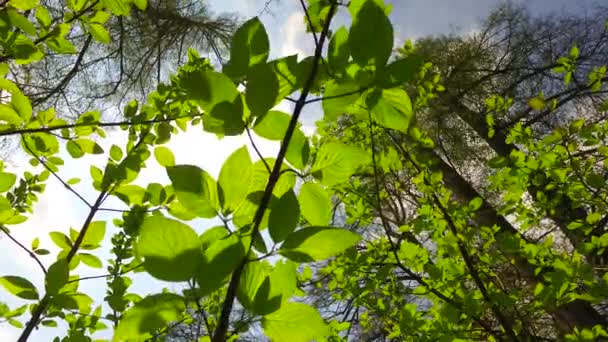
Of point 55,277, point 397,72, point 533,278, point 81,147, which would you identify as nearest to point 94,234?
point 81,147

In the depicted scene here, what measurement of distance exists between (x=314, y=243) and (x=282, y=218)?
3cm

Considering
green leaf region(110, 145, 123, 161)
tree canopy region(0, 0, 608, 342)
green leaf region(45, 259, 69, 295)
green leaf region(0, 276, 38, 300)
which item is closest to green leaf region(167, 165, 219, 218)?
tree canopy region(0, 0, 608, 342)

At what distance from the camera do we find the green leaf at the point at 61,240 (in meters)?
0.92

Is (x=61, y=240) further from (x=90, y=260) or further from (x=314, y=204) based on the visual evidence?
(x=314, y=204)

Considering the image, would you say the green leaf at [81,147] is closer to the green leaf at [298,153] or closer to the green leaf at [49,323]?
the green leaf at [49,323]

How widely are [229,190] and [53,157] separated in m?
0.85

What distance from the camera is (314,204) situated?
407mm

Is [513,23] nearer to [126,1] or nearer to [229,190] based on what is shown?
[126,1]

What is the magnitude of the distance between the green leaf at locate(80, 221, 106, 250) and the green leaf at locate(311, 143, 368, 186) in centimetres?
68

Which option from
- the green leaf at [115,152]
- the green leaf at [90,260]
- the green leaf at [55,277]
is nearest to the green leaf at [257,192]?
the green leaf at [55,277]

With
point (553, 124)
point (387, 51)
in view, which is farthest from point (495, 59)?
point (387, 51)

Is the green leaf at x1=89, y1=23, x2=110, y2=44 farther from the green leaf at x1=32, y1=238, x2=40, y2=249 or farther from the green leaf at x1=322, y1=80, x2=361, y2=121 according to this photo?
the green leaf at x1=322, y1=80, x2=361, y2=121

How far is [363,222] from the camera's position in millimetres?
1946

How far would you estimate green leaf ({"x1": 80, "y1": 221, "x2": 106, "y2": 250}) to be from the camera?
92 cm
